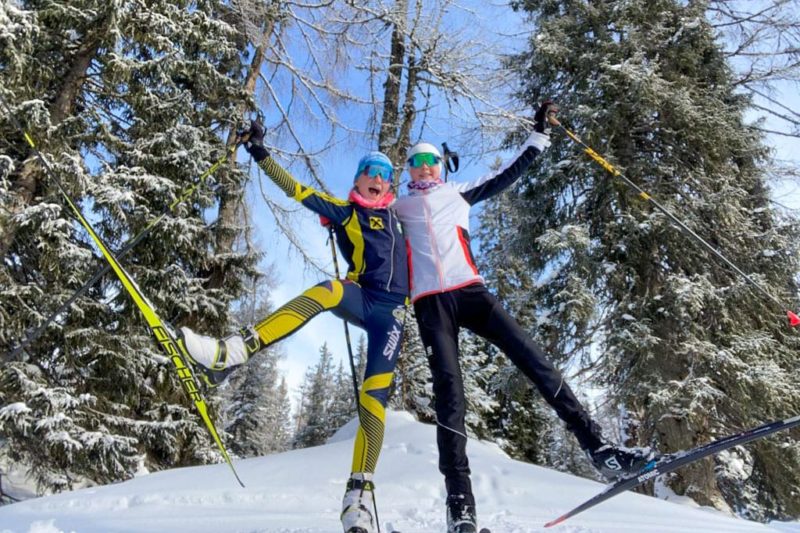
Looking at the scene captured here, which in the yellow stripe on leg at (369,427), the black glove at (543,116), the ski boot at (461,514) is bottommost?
the ski boot at (461,514)

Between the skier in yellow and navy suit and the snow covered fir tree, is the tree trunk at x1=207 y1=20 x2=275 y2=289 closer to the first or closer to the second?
the snow covered fir tree

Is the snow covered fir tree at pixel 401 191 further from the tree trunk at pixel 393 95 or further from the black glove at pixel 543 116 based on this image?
the black glove at pixel 543 116

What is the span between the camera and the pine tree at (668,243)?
25.2 feet

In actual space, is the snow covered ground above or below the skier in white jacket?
below

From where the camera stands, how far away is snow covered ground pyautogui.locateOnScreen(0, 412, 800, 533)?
11.5 feet

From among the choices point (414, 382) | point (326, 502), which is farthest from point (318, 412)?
point (326, 502)

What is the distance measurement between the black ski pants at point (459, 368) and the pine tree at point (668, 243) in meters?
5.16

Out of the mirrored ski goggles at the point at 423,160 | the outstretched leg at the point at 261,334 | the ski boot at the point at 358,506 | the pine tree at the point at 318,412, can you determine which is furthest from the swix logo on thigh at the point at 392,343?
the pine tree at the point at 318,412

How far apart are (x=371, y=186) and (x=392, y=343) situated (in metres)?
1.04

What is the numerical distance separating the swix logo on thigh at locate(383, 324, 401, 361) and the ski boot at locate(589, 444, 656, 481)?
1.23 meters

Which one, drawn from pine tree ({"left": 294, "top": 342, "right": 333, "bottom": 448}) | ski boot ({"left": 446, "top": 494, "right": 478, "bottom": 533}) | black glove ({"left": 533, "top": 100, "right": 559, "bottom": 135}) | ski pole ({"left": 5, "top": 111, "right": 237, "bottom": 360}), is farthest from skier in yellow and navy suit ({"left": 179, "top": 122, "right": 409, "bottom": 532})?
pine tree ({"left": 294, "top": 342, "right": 333, "bottom": 448})

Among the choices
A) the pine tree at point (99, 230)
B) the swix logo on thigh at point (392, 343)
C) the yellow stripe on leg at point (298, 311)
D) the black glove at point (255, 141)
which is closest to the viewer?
the yellow stripe on leg at point (298, 311)

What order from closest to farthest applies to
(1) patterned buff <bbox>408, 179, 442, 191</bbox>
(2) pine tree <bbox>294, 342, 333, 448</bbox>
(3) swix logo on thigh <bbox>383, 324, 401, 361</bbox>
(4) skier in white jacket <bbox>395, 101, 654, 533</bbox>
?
1. (4) skier in white jacket <bbox>395, 101, 654, 533</bbox>
2. (3) swix logo on thigh <bbox>383, 324, 401, 361</bbox>
3. (1) patterned buff <bbox>408, 179, 442, 191</bbox>
4. (2) pine tree <bbox>294, 342, 333, 448</bbox>

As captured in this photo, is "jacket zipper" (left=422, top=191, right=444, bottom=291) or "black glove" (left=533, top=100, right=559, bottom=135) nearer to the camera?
"jacket zipper" (left=422, top=191, right=444, bottom=291)
